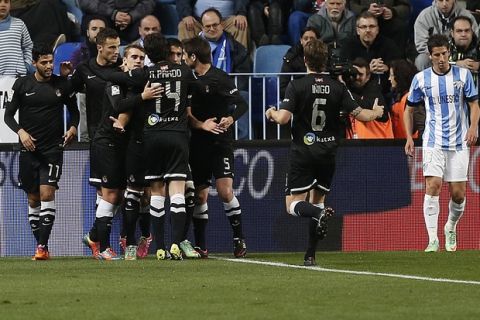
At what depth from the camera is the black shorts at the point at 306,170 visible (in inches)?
539

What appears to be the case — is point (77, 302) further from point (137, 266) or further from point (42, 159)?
point (42, 159)

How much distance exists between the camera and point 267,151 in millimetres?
17406

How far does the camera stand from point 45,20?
1880cm

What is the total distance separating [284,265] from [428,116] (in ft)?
10.7

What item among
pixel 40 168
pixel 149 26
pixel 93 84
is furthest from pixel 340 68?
pixel 40 168

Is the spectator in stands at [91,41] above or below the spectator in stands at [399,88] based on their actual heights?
above

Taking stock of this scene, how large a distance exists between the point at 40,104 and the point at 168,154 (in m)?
1.90

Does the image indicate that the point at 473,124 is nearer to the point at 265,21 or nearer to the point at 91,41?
the point at 265,21

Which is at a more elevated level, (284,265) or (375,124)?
(375,124)

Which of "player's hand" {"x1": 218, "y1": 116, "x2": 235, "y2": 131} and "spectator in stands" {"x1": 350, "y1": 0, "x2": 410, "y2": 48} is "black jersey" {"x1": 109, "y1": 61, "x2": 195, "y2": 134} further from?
"spectator in stands" {"x1": 350, "y1": 0, "x2": 410, "y2": 48}

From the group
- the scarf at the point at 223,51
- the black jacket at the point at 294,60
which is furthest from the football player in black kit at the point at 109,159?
the black jacket at the point at 294,60

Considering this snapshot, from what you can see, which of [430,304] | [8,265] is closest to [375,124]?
[8,265]

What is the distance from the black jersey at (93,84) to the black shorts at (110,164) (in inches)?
16.3

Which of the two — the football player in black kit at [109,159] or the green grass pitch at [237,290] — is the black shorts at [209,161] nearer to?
the football player in black kit at [109,159]
